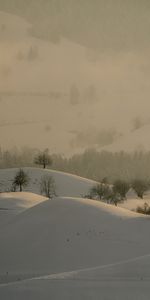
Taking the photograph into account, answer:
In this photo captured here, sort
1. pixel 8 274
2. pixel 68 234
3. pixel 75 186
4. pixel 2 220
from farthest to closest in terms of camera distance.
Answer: pixel 75 186 → pixel 2 220 → pixel 68 234 → pixel 8 274

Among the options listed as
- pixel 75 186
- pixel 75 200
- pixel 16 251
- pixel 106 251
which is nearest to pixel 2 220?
pixel 75 200

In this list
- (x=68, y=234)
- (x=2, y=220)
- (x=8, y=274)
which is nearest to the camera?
(x=8, y=274)

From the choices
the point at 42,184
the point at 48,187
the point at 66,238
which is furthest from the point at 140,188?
the point at 66,238

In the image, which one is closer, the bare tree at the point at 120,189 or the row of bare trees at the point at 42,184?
the row of bare trees at the point at 42,184

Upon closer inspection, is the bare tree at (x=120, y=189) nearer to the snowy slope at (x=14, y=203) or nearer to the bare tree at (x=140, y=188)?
the bare tree at (x=140, y=188)

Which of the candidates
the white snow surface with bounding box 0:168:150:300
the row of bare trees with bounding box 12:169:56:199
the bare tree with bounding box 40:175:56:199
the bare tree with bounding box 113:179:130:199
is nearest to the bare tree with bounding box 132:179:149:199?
the bare tree with bounding box 113:179:130:199

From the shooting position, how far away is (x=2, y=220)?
40344mm

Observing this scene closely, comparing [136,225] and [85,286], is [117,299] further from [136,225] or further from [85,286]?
[136,225]

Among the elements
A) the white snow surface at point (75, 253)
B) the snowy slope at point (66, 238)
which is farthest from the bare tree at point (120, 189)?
the white snow surface at point (75, 253)

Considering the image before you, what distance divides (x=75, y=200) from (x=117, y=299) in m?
20.9

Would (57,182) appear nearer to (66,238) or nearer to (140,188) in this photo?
(140,188)

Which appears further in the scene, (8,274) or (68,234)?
(68,234)

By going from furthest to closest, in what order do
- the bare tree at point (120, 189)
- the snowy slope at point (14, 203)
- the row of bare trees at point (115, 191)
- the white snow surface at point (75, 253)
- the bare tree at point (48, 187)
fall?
the bare tree at point (120, 189)
the bare tree at point (48, 187)
the row of bare trees at point (115, 191)
the snowy slope at point (14, 203)
the white snow surface at point (75, 253)

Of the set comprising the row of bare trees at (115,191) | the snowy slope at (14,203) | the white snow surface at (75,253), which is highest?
the row of bare trees at (115,191)
